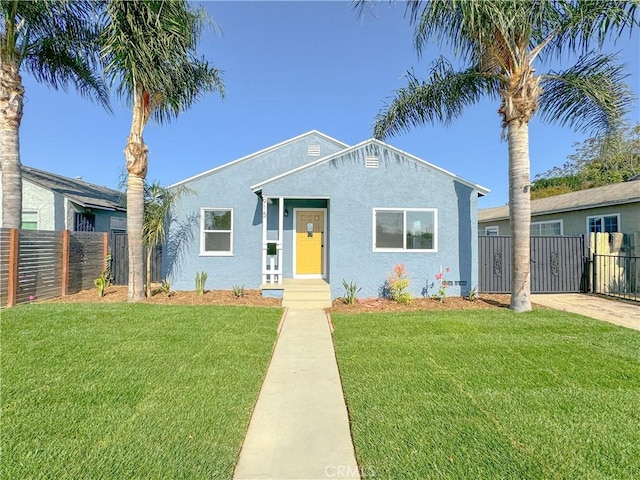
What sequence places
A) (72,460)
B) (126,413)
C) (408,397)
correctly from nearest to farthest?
(72,460) < (126,413) < (408,397)

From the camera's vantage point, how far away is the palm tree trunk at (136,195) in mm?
8391

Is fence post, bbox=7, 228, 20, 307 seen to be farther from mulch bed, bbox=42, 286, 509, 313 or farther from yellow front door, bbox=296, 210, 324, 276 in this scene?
yellow front door, bbox=296, 210, 324, 276

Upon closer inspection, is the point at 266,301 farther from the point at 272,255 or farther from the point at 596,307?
the point at 596,307

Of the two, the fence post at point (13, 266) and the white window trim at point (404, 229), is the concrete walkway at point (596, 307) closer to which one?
the white window trim at point (404, 229)

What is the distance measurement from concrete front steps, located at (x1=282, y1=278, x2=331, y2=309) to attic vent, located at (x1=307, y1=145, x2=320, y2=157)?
17.7 feet

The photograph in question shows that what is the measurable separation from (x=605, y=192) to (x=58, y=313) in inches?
800

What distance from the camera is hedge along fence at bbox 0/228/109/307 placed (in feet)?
24.4

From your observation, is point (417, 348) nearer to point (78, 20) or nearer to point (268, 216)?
point (268, 216)

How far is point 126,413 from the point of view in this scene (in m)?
3.04

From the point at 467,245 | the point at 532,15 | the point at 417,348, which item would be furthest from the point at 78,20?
the point at 467,245

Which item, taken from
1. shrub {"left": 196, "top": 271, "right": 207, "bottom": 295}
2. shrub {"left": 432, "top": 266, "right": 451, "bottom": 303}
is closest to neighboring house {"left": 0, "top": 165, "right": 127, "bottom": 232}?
shrub {"left": 196, "top": 271, "right": 207, "bottom": 295}

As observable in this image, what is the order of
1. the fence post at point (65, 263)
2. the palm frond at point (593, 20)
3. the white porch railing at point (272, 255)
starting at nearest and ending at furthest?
the palm frond at point (593, 20), the fence post at point (65, 263), the white porch railing at point (272, 255)

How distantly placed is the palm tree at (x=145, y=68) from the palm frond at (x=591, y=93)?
31.2 feet

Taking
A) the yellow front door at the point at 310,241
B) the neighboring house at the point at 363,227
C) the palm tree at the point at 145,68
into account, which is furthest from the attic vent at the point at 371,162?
the palm tree at the point at 145,68
